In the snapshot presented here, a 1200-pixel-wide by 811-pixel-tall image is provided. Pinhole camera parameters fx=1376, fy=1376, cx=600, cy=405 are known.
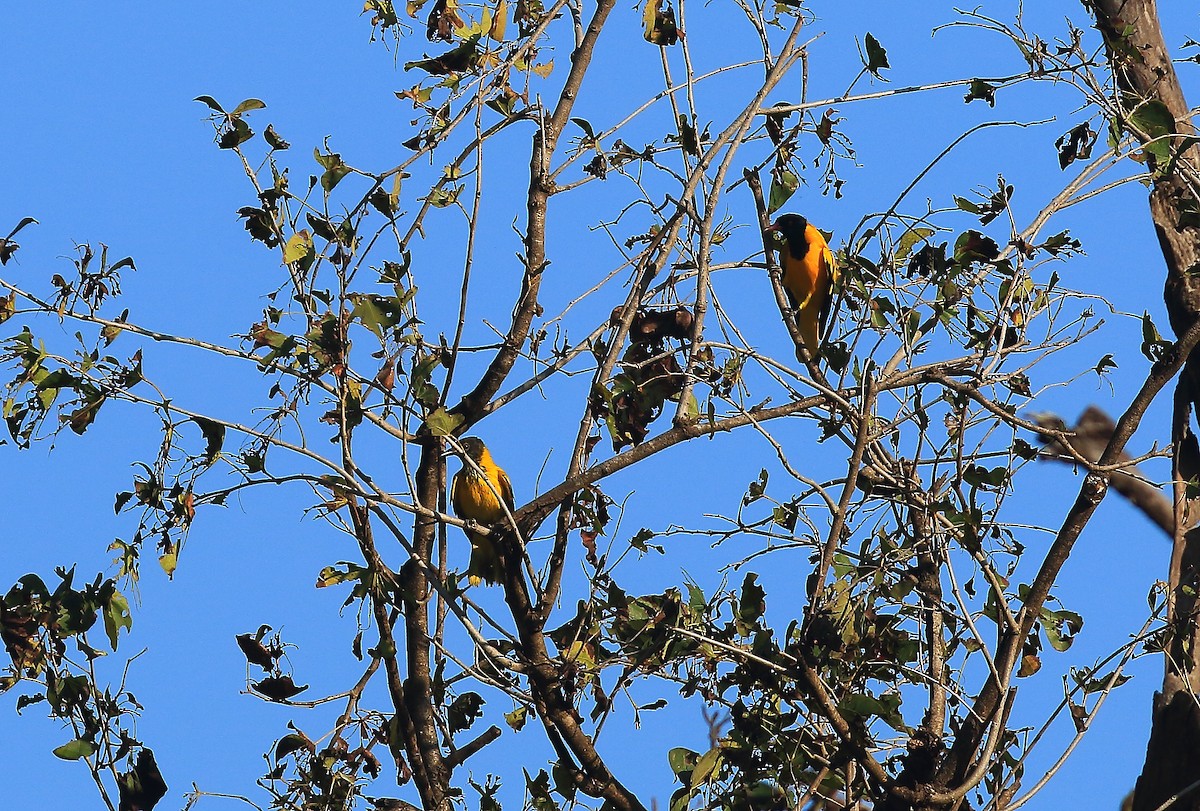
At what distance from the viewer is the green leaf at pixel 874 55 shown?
3.30 m

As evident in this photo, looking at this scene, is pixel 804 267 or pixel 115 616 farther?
pixel 804 267

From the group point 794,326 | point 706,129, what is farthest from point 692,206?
point 794,326

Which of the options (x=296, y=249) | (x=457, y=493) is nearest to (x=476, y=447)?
(x=457, y=493)

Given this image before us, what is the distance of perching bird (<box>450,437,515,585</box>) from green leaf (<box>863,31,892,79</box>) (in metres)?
1.35

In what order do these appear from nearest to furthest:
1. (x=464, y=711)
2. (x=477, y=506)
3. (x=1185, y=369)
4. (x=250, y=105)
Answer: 1. (x=250, y=105)
2. (x=464, y=711)
3. (x=1185, y=369)
4. (x=477, y=506)

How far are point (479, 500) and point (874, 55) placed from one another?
2394 mm

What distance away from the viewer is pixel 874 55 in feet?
10.9

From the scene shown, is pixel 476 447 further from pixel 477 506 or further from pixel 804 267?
pixel 804 267

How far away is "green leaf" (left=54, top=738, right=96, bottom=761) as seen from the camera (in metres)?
3.08

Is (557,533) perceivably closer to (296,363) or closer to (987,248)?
(296,363)

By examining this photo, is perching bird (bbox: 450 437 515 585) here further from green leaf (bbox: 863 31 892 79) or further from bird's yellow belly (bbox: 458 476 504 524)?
green leaf (bbox: 863 31 892 79)

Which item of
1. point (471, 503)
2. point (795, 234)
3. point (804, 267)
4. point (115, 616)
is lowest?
point (115, 616)

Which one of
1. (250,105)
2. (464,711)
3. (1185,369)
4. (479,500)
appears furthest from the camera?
(479,500)

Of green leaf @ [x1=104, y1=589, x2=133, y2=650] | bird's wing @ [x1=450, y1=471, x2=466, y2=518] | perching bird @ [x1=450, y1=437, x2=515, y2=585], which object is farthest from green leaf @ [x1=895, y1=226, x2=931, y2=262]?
bird's wing @ [x1=450, y1=471, x2=466, y2=518]
